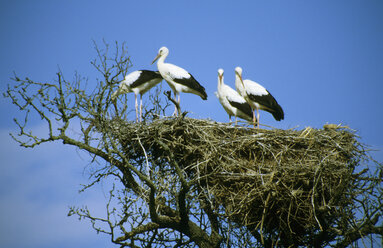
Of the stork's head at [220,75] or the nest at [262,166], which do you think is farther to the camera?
the stork's head at [220,75]

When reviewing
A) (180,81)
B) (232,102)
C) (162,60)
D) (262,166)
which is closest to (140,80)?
(162,60)

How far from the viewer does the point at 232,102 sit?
9109 mm

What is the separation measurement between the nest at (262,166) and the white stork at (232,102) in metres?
2.20

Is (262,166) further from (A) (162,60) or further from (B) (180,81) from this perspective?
(A) (162,60)

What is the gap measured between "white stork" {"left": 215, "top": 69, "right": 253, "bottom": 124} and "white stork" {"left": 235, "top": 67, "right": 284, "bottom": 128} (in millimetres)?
119

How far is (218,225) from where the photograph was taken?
20.7 ft

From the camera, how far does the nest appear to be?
225 inches

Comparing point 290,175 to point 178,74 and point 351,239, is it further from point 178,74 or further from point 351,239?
point 178,74

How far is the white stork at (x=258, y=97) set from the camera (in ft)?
29.1

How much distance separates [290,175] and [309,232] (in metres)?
0.91

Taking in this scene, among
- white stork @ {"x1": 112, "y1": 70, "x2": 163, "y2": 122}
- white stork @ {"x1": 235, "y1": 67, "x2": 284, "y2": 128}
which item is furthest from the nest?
white stork @ {"x1": 112, "y1": 70, "x2": 163, "y2": 122}

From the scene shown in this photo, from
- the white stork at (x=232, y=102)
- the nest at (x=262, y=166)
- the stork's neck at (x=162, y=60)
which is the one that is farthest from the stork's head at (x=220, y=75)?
the nest at (x=262, y=166)

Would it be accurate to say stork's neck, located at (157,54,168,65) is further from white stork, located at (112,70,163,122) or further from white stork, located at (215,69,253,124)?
white stork, located at (215,69,253,124)

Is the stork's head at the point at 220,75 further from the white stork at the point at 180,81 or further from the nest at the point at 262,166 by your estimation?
the nest at the point at 262,166
